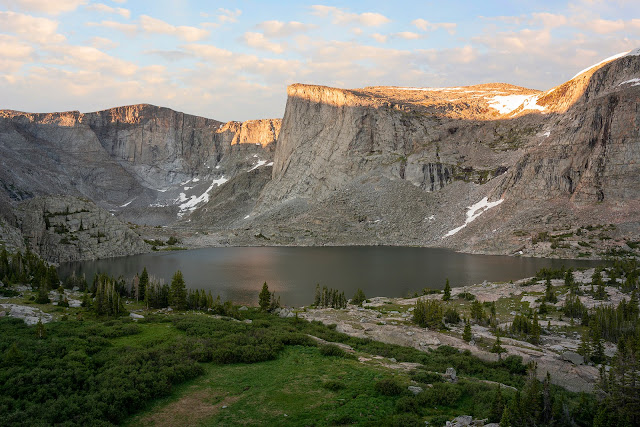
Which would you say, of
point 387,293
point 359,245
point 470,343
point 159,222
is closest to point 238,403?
point 470,343

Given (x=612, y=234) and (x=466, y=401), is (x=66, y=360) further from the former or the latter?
(x=612, y=234)

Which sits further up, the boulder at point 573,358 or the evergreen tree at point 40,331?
the evergreen tree at point 40,331

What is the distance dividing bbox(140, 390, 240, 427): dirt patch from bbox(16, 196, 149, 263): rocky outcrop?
80.2 m

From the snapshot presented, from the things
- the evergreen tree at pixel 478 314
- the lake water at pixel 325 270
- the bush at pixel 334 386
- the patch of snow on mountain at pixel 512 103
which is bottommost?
the lake water at pixel 325 270

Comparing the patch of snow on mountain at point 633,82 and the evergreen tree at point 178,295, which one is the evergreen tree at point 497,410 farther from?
the patch of snow on mountain at point 633,82

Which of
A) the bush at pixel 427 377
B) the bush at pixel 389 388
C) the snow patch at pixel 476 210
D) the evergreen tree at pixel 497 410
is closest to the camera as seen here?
the evergreen tree at pixel 497 410

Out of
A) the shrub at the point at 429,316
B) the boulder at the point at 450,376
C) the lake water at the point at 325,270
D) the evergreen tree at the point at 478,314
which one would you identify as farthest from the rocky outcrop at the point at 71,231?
the boulder at the point at 450,376

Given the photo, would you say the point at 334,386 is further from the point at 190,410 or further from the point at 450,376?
the point at 450,376

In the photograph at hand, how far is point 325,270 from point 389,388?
181 feet

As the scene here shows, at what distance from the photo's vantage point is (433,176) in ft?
428

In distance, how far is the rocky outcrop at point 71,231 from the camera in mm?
84250

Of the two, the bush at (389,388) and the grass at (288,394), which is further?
the bush at (389,388)

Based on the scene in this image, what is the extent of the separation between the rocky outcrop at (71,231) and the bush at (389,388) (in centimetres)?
8412

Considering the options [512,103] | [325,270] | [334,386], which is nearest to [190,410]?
[334,386]
